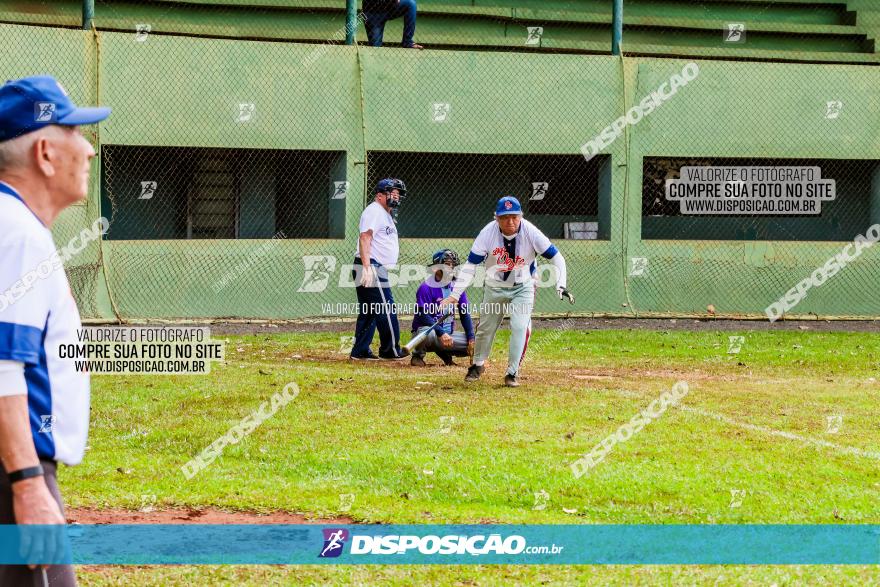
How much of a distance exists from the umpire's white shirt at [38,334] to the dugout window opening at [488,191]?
2050 centimetres

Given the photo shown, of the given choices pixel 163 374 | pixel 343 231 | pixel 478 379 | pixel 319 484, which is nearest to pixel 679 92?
pixel 343 231

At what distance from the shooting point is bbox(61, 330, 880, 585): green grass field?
7.02m

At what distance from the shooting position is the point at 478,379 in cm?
1303

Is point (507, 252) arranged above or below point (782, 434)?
above

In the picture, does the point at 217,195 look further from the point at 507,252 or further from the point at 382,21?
the point at 507,252

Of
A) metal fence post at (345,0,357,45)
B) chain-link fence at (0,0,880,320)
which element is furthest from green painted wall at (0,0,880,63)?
metal fence post at (345,0,357,45)

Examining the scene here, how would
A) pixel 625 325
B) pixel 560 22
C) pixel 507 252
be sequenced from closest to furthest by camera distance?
pixel 507 252, pixel 625 325, pixel 560 22

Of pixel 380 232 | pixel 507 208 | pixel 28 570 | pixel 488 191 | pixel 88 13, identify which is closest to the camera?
pixel 28 570

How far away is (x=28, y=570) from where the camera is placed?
10.9ft

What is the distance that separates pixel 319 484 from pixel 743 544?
2.87 metres

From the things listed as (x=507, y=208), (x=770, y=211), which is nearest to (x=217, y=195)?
(x=770, y=211)

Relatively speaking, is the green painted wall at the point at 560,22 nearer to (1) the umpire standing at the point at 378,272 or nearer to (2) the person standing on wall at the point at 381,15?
(2) the person standing on wall at the point at 381,15

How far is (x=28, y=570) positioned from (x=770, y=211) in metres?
22.3

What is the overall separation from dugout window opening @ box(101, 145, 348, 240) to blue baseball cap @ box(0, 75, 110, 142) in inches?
742
